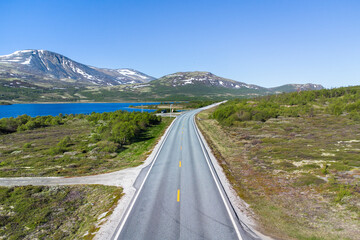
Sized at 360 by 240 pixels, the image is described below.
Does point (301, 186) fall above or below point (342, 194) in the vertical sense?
below

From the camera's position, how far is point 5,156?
38469 millimetres

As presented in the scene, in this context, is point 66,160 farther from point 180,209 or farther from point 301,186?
point 301,186

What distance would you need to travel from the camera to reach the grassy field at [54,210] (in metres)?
15.0

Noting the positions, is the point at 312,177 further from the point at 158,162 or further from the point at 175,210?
the point at 158,162

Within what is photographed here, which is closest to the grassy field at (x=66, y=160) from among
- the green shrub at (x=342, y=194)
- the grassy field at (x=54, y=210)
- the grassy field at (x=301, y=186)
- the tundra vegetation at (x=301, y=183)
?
the grassy field at (x=54, y=210)

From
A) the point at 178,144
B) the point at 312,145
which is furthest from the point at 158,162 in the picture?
the point at 312,145

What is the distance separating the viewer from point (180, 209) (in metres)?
16.1

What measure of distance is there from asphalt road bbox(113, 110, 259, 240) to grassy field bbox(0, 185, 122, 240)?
2583 millimetres

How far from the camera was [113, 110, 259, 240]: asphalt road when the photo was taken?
1316cm

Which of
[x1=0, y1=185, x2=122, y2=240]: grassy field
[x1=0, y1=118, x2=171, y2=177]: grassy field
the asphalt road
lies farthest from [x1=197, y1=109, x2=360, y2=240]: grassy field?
[x1=0, y1=118, x2=171, y2=177]: grassy field

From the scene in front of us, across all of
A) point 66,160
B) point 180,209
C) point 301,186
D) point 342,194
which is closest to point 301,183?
point 301,186

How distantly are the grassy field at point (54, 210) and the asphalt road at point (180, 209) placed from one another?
258cm

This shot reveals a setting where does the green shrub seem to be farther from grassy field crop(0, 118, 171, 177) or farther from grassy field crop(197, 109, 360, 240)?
grassy field crop(0, 118, 171, 177)

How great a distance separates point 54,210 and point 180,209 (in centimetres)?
1141
